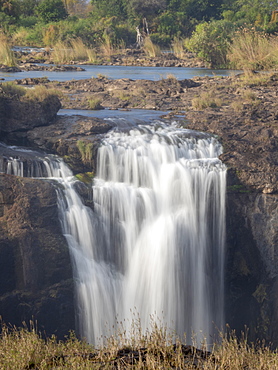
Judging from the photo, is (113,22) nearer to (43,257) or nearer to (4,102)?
(4,102)

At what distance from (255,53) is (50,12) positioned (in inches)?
1448

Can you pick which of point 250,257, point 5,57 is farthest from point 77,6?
point 250,257

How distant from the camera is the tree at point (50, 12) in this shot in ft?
204

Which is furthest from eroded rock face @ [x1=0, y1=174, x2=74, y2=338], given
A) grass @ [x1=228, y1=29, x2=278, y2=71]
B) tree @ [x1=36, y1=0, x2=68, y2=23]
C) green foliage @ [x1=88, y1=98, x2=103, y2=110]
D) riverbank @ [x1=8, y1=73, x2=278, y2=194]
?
tree @ [x1=36, y1=0, x2=68, y2=23]

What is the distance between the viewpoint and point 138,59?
42.7 metres

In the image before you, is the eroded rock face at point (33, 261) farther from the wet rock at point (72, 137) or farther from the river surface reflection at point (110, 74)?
the river surface reflection at point (110, 74)

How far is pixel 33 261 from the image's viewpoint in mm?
12070

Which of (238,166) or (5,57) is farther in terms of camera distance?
(5,57)

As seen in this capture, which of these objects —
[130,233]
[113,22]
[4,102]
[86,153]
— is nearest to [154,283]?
[130,233]

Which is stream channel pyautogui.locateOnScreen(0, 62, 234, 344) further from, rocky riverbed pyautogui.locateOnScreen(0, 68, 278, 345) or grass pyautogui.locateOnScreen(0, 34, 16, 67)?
grass pyautogui.locateOnScreen(0, 34, 16, 67)

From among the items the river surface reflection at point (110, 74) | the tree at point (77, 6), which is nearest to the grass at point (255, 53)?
the river surface reflection at point (110, 74)

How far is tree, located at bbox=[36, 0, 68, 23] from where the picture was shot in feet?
204

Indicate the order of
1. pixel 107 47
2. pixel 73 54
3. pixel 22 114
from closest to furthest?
pixel 22 114
pixel 73 54
pixel 107 47

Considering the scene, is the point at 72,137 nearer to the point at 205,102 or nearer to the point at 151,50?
the point at 205,102
